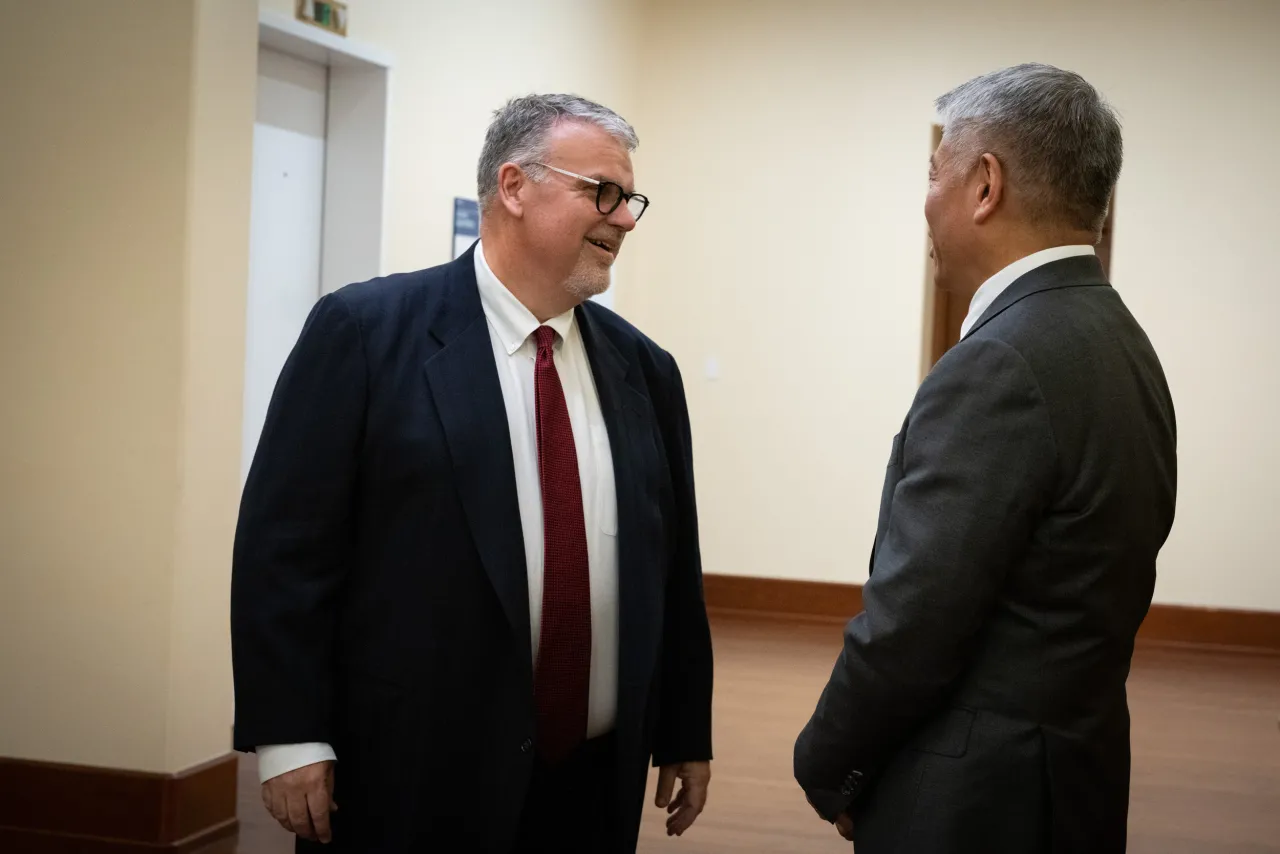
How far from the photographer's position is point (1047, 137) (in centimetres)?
166

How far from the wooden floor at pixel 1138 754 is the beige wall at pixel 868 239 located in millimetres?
633

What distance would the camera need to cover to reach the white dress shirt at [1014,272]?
170 cm

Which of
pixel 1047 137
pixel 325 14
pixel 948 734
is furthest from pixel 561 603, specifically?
pixel 325 14

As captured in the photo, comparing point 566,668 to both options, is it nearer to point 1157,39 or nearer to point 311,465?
point 311,465

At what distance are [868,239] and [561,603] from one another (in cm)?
555

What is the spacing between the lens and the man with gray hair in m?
1.58

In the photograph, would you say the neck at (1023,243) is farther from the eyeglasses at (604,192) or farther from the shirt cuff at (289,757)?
the shirt cuff at (289,757)

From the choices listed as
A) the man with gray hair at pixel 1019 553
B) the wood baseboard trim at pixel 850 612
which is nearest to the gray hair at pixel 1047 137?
the man with gray hair at pixel 1019 553

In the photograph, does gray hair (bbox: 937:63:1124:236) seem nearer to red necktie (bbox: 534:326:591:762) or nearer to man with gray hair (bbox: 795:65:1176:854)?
man with gray hair (bbox: 795:65:1176:854)

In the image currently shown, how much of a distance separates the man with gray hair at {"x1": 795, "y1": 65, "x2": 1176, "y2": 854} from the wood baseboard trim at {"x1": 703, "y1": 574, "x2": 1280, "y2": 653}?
5.52 meters

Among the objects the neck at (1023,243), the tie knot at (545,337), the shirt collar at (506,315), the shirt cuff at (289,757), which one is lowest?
the shirt cuff at (289,757)

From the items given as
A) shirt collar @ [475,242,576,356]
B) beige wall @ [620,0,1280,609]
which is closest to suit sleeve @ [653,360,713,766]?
shirt collar @ [475,242,576,356]

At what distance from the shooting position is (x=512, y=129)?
2119mm

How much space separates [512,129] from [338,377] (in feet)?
1.67
